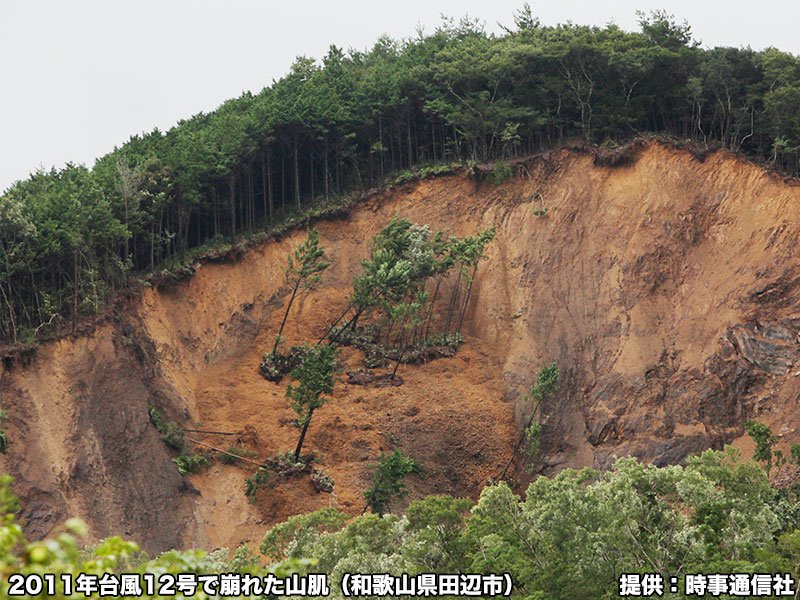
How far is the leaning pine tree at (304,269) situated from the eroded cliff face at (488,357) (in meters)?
0.70

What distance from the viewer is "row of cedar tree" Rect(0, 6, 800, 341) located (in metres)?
49.2

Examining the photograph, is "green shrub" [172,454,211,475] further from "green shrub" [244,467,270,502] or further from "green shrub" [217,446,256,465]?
"green shrub" [244,467,270,502]

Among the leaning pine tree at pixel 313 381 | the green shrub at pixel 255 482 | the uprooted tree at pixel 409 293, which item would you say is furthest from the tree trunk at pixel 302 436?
the uprooted tree at pixel 409 293

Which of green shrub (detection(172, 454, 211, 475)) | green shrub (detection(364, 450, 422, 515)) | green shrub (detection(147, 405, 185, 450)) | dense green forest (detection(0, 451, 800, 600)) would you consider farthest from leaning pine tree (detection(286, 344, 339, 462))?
dense green forest (detection(0, 451, 800, 600))

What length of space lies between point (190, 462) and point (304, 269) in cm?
951

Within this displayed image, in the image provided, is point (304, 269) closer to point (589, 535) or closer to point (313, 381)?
point (313, 381)

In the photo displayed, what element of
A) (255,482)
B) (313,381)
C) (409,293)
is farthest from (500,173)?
(255,482)

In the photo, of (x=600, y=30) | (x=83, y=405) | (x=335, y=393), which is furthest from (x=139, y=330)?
(x=600, y=30)

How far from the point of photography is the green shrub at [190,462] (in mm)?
42531

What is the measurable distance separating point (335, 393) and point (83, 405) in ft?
32.6

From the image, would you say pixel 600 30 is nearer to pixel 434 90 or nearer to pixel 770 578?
pixel 434 90

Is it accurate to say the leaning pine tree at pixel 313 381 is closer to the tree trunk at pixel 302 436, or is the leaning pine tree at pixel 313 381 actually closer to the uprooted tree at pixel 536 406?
the tree trunk at pixel 302 436

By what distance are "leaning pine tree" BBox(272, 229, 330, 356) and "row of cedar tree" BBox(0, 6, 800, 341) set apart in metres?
3.61

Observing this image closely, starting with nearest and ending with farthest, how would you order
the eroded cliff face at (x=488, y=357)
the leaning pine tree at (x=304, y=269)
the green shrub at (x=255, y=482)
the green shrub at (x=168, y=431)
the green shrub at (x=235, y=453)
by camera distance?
the eroded cliff face at (x=488, y=357)
the green shrub at (x=255, y=482)
the green shrub at (x=168, y=431)
the green shrub at (x=235, y=453)
the leaning pine tree at (x=304, y=269)
